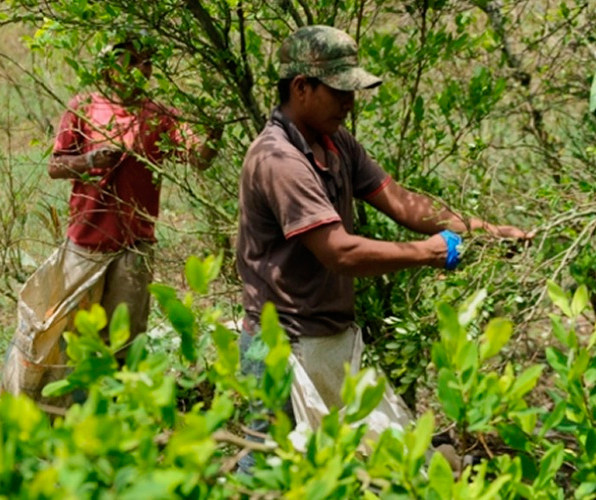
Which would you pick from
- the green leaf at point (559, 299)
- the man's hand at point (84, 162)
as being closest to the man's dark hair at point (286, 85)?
the man's hand at point (84, 162)

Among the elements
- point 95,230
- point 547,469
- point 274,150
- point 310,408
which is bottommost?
point 310,408

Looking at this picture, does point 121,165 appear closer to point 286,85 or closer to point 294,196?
point 286,85

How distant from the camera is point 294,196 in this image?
9.77 ft

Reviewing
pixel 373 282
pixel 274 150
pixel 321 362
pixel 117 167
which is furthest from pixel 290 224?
pixel 117 167

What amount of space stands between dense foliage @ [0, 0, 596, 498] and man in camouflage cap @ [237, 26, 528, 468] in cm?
19

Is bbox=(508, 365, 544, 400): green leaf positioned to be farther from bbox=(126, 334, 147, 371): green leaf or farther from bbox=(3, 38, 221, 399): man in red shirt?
bbox=(3, 38, 221, 399): man in red shirt

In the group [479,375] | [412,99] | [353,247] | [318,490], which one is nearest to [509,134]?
[412,99]

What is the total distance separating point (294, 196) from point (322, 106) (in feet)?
1.23

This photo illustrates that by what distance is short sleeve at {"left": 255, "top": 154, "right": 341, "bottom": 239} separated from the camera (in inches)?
117

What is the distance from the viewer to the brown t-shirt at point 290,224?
2.99 metres

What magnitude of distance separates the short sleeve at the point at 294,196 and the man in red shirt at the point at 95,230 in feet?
4.39

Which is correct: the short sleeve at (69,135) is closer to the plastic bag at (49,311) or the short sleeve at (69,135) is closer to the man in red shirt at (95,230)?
the man in red shirt at (95,230)

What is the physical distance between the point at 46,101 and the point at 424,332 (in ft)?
16.4

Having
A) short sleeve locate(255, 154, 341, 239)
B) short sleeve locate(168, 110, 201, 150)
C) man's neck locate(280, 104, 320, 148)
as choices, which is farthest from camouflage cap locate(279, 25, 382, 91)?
short sleeve locate(168, 110, 201, 150)
